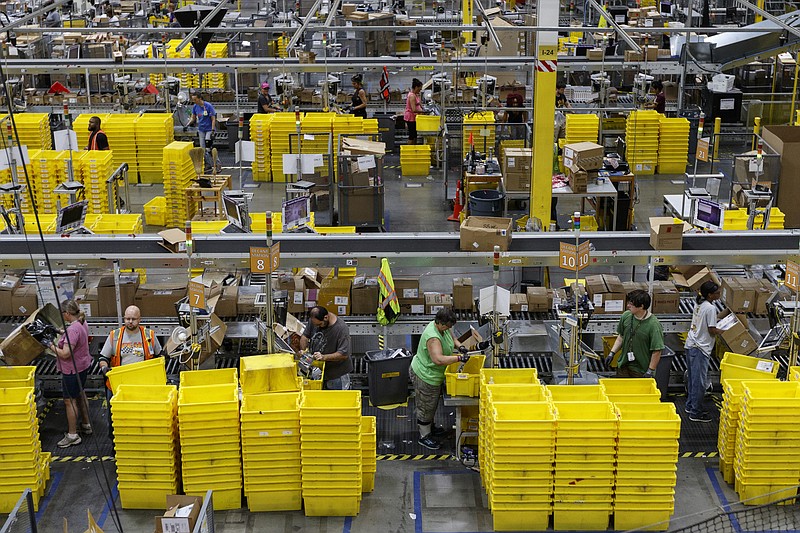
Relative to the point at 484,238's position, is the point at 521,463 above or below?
below

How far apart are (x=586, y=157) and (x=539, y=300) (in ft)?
14.1

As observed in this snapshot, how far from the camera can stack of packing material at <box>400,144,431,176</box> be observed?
66.4 feet

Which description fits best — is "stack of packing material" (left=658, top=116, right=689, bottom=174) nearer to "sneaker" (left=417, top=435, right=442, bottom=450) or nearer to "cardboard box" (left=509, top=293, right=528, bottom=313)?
"cardboard box" (left=509, top=293, right=528, bottom=313)

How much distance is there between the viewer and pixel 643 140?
19859mm

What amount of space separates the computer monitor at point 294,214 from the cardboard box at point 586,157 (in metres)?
4.84

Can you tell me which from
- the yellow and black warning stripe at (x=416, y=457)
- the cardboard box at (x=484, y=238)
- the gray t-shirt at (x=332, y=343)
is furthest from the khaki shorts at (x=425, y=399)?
the cardboard box at (x=484, y=238)

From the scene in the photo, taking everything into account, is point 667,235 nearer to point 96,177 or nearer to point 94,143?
point 96,177

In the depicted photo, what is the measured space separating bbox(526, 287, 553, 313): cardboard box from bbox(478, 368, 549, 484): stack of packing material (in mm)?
2234

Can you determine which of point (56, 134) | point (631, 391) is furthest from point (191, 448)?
point (56, 134)

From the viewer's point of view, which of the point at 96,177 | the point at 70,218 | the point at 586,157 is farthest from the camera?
the point at 96,177

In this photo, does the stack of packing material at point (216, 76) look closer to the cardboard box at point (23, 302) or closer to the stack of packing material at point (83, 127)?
the stack of packing material at point (83, 127)

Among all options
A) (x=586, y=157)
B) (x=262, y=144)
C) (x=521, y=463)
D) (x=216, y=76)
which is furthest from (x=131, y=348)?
(x=216, y=76)

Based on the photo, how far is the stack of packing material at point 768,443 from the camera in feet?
30.1

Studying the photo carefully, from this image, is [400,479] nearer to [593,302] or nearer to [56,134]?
[593,302]
